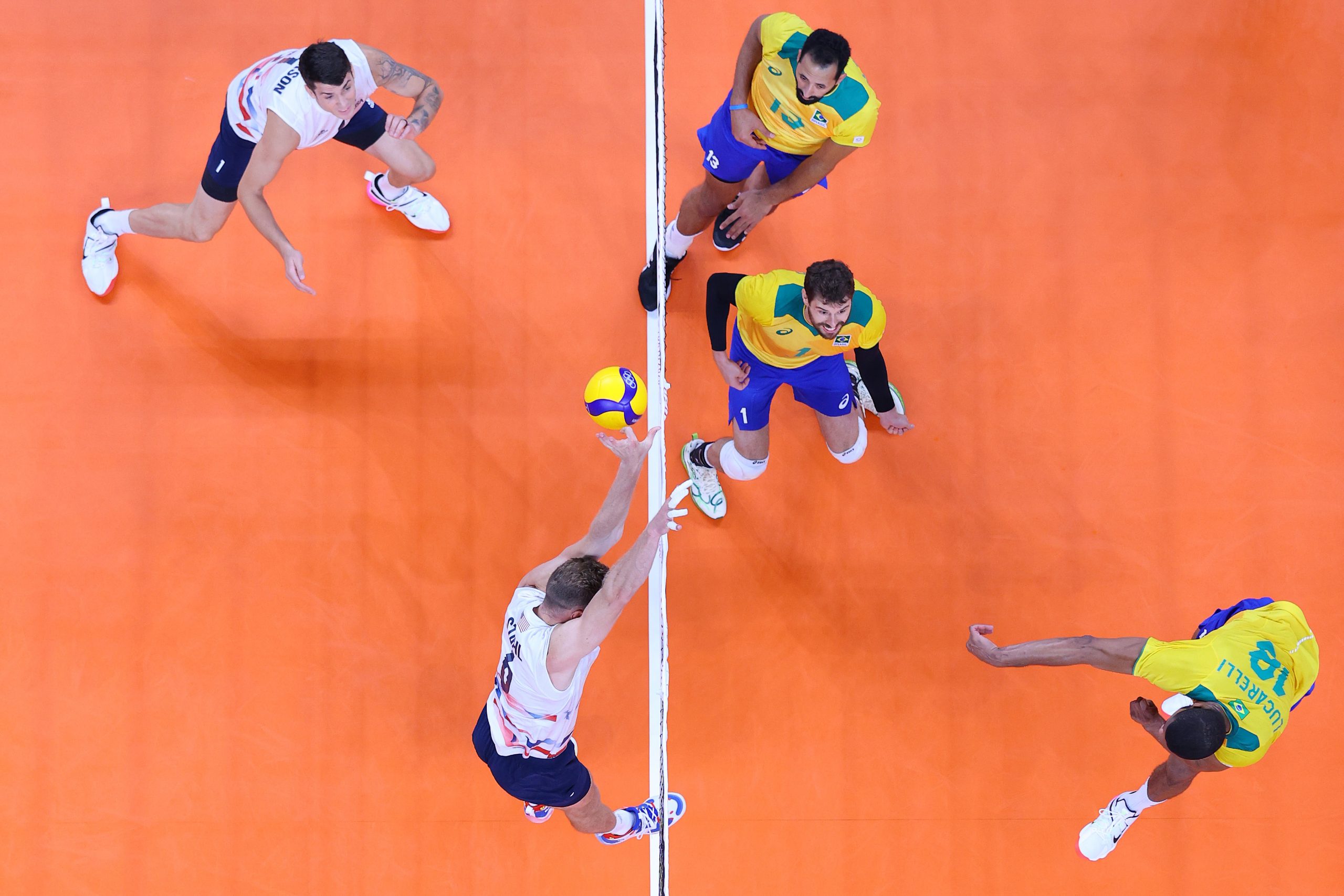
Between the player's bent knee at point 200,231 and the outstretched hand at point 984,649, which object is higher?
the player's bent knee at point 200,231

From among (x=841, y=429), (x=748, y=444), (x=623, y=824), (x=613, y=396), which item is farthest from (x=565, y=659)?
(x=841, y=429)

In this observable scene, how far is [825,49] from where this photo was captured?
371cm

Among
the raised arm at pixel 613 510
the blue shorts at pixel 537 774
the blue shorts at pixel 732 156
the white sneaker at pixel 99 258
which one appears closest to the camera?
the raised arm at pixel 613 510

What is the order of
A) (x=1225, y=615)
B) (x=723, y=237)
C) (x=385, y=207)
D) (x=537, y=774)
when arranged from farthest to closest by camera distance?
(x=385, y=207) → (x=723, y=237) → (x=1225, y=615) → (x=537, y=774)

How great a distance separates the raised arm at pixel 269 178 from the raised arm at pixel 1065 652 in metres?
3.84

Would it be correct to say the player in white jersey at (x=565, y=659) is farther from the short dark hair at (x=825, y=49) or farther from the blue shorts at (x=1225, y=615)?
the blue shorts at (x=1225, y=615)

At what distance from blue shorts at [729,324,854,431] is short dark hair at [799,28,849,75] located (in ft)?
4.36

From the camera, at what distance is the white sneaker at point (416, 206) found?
16.7ft

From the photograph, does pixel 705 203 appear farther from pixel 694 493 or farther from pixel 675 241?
pixel 694 493

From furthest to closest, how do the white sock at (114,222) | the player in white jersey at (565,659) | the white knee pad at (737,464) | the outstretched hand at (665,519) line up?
the white sock at (114,222) → the white knee pad at (737,464) → the player in white jersey at (565,659) → the outstretched hand at (665,519)

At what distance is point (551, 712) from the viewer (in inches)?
149

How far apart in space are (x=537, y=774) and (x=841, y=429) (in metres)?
2.36

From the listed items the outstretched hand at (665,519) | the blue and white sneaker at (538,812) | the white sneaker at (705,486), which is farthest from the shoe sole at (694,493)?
the outstretched hand at (665,519)

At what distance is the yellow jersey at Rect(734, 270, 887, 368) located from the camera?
4160 mm
